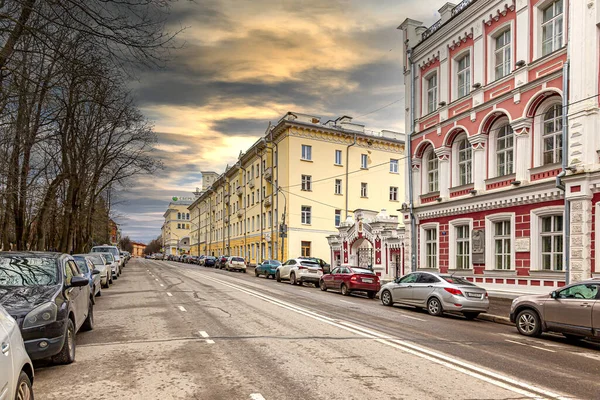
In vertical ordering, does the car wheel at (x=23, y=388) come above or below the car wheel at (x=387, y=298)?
above

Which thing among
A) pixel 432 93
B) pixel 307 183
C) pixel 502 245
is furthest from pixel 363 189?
pixel 502 245

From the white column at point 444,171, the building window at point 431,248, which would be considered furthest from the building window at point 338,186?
the white column at point 444,171

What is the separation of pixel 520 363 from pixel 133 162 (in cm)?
3288

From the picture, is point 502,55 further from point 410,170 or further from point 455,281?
point 455,281

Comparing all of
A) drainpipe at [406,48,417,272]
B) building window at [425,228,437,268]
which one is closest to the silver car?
building window at [425,228,437,268]

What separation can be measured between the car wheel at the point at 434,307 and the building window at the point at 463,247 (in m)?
6.81

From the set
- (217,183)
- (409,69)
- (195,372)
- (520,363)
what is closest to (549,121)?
(409,69)

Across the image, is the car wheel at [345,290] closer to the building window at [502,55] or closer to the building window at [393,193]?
the building window at [502,55]

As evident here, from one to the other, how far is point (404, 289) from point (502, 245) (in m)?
5.64

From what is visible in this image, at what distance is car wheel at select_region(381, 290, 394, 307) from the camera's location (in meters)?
18.1

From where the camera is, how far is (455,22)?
23.2 metres

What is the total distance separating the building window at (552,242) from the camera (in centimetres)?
1750

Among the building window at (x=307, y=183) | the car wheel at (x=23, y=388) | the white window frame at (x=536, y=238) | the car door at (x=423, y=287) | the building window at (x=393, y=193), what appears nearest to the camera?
the car wheel at (x=23, y=388)

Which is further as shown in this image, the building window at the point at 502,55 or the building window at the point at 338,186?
the building window at the point at 338,186
